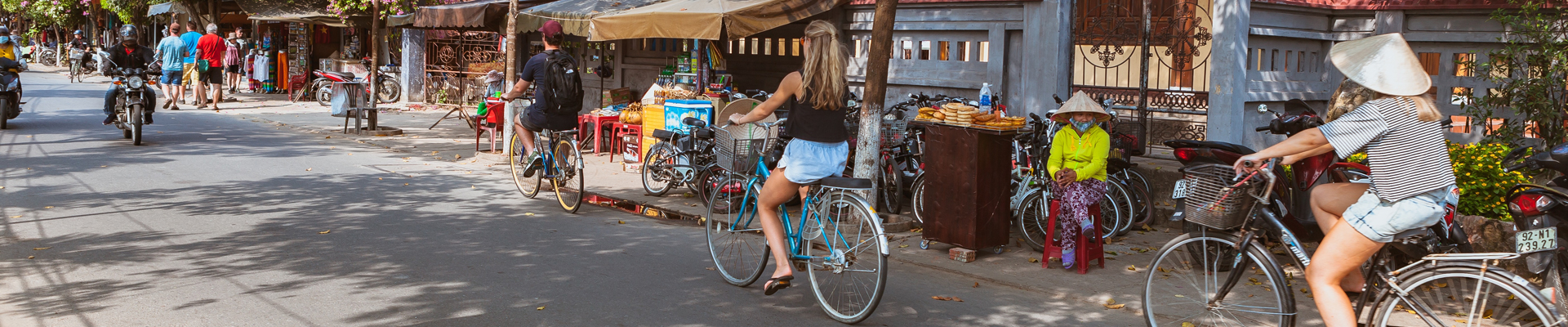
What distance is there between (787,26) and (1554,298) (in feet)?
35.0

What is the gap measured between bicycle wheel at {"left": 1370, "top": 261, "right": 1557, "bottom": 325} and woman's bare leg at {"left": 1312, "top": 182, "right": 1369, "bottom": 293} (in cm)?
19

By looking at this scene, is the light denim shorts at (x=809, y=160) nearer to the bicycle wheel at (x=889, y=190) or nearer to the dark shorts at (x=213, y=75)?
the bicycle wheel at (x=889, y=190)

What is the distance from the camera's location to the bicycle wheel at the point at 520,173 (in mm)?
9609

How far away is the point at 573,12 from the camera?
12.8m

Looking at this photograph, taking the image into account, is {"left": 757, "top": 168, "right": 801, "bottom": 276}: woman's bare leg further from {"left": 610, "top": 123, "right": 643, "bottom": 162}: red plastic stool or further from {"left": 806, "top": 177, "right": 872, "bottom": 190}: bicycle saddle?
{"left": 610, "top": 123, "right": 643, "bottom": 162}: red plastic stool

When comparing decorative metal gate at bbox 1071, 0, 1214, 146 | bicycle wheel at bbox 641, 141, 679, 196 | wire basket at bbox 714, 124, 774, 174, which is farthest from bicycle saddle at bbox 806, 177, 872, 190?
decorative metal gate at bbox 1071, 0, 1214, 146

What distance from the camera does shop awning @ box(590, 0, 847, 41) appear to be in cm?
1127

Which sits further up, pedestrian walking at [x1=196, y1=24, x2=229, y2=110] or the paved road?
pedestrian walking at [x1=196, y1=24, x2=229, y2=110]

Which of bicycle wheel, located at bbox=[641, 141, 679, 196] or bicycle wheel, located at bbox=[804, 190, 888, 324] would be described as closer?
bicycle wheel, located at bbox=[804, 190, 888, 324]

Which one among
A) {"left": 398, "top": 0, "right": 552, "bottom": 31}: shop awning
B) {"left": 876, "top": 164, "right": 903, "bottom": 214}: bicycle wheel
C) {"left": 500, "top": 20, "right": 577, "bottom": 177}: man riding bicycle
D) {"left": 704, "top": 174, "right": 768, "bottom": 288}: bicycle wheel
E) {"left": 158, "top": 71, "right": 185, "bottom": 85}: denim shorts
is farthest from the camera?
{"left": 158, "top": 71, "right": 185, "bottom": 85}: denim shorts

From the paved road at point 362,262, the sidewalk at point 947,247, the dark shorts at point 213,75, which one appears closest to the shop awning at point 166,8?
the dark shorts at point 213,75

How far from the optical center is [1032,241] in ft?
24.4

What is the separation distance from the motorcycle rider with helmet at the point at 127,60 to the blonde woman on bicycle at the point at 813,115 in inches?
437

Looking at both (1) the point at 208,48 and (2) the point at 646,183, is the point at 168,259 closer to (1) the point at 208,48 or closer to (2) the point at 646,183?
(2) the point at 646,183
